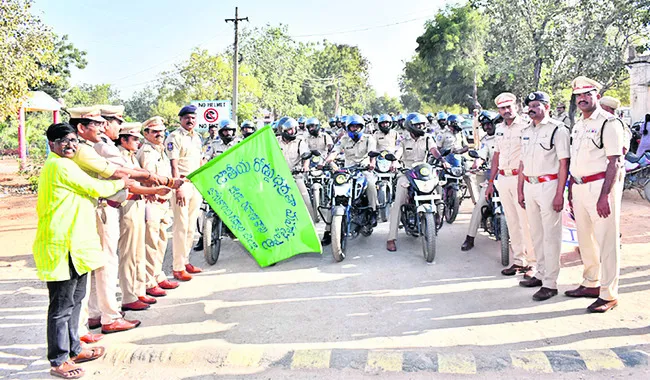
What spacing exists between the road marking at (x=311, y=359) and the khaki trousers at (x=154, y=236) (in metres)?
2.12

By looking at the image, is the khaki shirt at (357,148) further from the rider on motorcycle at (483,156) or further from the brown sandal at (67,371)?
the brown sandal at (67,371)

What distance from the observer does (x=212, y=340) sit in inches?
166

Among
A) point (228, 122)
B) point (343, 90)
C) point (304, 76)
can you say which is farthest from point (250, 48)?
point (228, 122)

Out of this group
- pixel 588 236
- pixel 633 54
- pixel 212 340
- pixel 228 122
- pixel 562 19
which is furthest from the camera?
pixel 633 54

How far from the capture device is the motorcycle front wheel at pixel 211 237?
6.32 meters

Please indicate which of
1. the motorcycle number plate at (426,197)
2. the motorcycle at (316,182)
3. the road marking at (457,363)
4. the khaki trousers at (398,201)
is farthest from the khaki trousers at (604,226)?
the motorcycle at (316,182)

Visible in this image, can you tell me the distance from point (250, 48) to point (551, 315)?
1460 inches

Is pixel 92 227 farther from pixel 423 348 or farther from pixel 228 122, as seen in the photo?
pixel 228 122

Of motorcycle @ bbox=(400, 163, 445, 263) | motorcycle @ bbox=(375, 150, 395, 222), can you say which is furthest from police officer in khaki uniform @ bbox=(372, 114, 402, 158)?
motorcycle @ bbox=(400, 163, 445, 263)

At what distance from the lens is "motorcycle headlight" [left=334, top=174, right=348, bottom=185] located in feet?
21.4

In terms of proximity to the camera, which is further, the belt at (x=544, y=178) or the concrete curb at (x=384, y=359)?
the belt at (x=544, y=178)

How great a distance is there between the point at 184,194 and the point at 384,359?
3116 mm

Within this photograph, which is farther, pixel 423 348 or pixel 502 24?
pixel 502 24

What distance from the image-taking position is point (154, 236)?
521 cm
